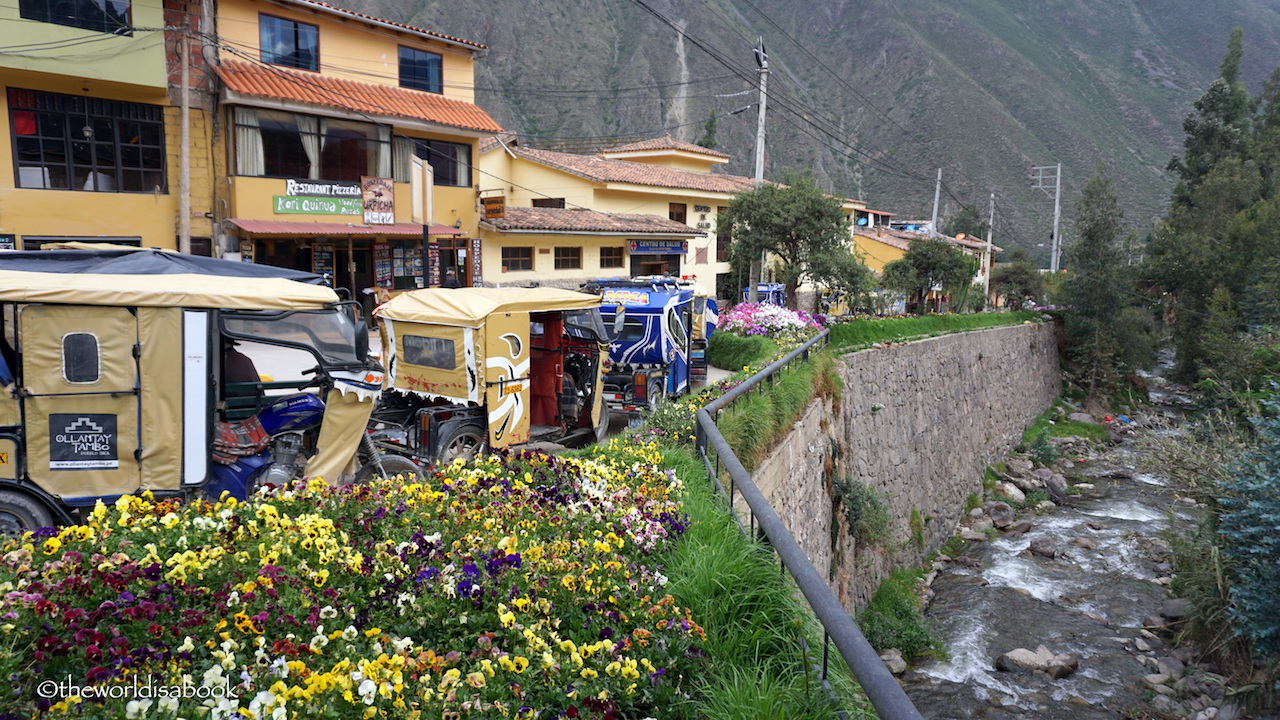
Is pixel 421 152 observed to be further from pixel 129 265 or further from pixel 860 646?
pixel 860 646

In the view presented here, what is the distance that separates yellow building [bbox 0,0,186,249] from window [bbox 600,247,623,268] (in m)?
15.0

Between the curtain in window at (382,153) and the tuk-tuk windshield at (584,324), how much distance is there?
13.0m

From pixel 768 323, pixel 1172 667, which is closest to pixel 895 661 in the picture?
pixel 1172 667

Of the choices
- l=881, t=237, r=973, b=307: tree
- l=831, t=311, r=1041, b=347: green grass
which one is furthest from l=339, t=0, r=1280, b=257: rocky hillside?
l=831, t=311, r=1041, b=347: green grass

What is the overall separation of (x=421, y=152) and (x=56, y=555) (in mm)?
21428

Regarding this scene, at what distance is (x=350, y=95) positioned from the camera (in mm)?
21500

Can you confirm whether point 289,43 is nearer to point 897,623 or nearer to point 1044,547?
point 897,623

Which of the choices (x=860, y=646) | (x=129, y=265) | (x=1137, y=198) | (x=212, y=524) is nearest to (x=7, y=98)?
(x=129, y=265)

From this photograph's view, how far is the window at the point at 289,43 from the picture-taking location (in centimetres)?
2044

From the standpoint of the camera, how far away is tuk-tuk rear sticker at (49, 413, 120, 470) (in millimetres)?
5945

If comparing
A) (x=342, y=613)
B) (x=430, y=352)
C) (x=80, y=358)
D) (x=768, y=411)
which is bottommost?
(x=768, y=411)

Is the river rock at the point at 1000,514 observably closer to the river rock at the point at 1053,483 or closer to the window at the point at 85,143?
the river rock at the point at 1053,483

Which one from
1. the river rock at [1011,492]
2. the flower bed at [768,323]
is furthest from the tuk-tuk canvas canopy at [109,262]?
the river rock at [1011,492]

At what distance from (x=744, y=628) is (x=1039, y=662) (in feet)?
40.0
